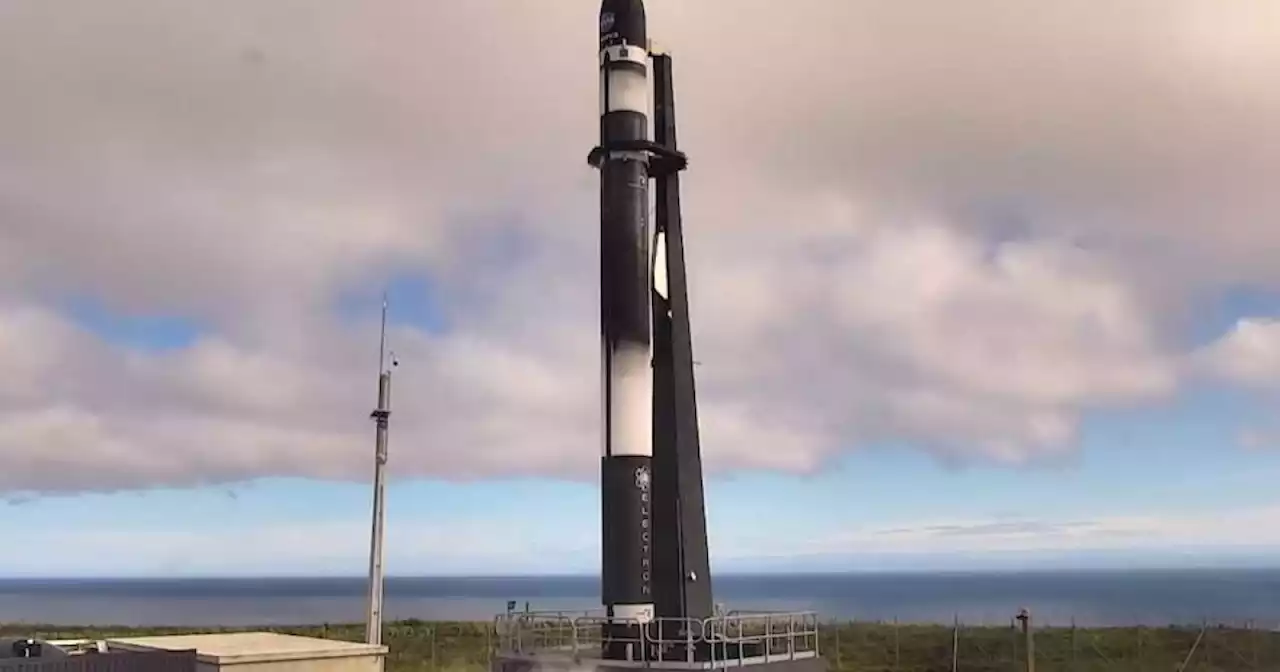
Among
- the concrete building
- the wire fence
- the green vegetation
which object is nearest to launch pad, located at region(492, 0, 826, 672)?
the concrete building

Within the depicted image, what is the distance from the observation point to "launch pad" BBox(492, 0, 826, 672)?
23.0 m

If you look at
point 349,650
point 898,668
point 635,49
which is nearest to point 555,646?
point 349,650

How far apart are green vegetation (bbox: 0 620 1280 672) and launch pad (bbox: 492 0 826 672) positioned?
2064 cm

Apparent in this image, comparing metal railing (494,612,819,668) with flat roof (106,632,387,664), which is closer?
metal railing (494,612,819,668)

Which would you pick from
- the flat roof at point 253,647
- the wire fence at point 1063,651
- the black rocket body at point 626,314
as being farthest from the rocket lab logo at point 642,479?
the wire fence at point 1063,651

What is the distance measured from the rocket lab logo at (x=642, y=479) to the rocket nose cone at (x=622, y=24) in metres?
9.70

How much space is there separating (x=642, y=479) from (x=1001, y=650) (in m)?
35.1

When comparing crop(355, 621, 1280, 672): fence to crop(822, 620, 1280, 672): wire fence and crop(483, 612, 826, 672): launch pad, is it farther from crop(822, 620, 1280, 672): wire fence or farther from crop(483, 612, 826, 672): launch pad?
crop(483, 612, 826, 672): launch pad

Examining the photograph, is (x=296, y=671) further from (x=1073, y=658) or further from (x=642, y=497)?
(x=1073, y=658)

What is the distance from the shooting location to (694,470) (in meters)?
25.0

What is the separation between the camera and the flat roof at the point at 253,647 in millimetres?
28312

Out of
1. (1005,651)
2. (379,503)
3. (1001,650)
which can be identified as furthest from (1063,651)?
(379,503)

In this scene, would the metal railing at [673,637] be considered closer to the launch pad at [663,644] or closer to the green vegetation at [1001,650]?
the launch pad at [663,644]

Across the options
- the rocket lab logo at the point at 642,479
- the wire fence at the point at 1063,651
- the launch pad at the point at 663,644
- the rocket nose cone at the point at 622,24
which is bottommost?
the wire fence at the point at 1063,651
